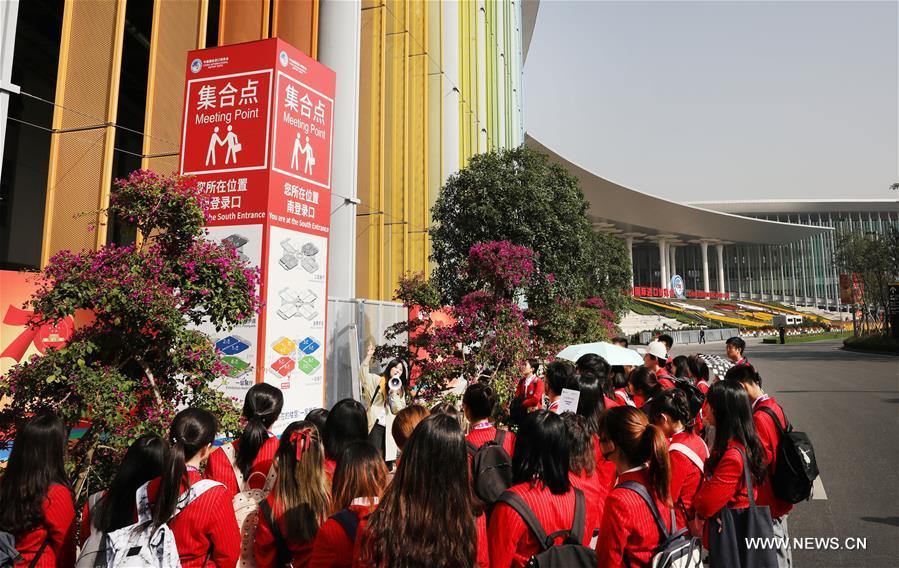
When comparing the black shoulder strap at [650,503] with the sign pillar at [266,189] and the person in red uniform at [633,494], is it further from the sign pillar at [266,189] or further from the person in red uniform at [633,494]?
the sign pillar at [266,189]

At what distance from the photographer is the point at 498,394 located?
7.12 m

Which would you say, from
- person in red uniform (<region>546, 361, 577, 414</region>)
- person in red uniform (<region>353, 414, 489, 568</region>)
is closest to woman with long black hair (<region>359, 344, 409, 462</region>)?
person in red uniform (<region>546, 361, 577, 414</region>)

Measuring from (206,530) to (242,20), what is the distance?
32.6ft

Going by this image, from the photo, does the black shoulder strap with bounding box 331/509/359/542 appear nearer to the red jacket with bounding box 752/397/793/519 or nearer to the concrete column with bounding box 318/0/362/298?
the red jacket with bounding box 752/397/793/519

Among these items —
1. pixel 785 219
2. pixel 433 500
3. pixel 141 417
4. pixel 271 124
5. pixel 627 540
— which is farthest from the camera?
pixel 785 219

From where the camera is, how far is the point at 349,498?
201 cm

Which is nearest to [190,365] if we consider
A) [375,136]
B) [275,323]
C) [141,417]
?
[141,417]

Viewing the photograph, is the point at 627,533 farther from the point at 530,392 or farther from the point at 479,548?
the point at 530,392

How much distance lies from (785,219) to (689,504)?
101 metres

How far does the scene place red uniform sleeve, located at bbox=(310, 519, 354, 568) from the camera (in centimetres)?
188

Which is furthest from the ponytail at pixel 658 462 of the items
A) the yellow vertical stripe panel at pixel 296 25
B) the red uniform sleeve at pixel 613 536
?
the yellow vertical stripe panel at pixel 296 25

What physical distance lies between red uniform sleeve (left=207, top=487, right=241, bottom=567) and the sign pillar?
3.12m

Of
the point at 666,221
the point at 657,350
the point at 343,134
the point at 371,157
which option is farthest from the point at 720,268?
the point at 657,350

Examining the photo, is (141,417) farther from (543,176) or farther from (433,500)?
(543,176)
